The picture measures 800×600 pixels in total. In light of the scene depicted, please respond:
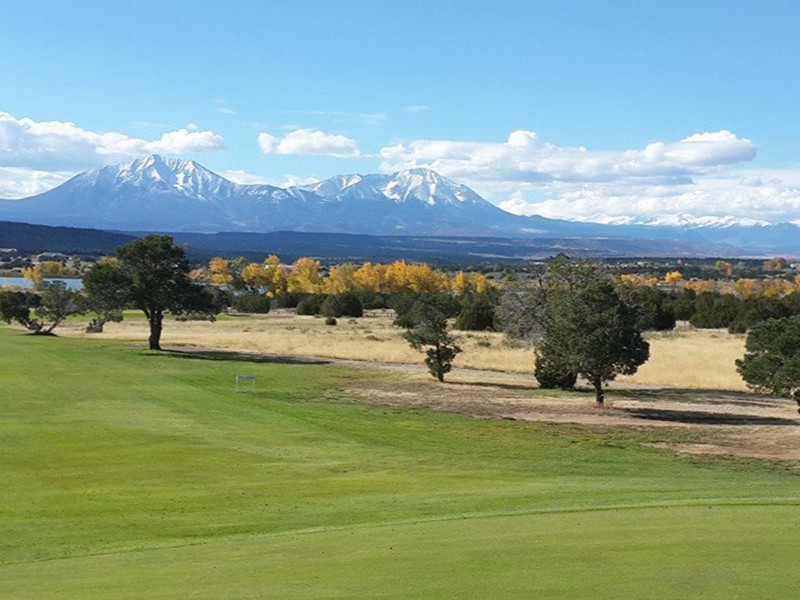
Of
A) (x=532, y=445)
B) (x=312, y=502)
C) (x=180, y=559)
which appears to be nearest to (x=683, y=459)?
(x=532, y=445)

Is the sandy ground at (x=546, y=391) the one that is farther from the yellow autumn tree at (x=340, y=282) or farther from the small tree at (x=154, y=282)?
the yellow autumn tree at (x=340, y=282)

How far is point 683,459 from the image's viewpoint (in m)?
31.0

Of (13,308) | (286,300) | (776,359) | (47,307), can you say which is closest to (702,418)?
(776,359)

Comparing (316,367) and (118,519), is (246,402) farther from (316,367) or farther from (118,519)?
(118,519)

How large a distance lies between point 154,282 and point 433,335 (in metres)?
26.7

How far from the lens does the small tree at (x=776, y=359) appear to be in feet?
126

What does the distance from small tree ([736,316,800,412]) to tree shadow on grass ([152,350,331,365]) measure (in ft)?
105

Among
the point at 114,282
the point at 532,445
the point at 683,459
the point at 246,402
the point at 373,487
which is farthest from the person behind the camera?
the point at 114,282

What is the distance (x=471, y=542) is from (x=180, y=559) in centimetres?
463

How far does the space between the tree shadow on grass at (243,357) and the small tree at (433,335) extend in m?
12.2

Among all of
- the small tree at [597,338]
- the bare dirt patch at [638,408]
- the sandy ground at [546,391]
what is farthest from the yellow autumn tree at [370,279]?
the small tree at [597,338]

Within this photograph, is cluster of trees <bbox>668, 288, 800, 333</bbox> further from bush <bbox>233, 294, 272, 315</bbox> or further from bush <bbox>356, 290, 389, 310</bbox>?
bush <bbox>233, 294, 272, 315</bbox>

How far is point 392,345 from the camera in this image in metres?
76.1

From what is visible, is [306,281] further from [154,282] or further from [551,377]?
[551,377]
